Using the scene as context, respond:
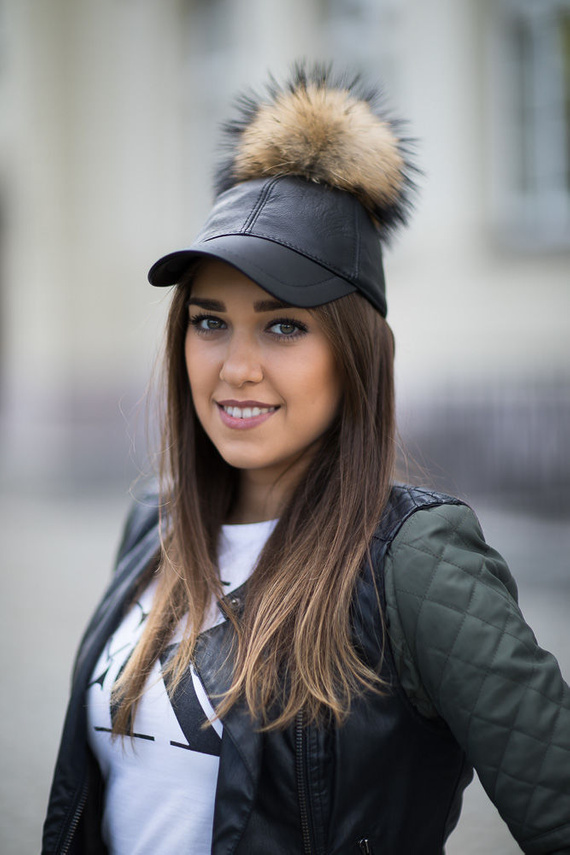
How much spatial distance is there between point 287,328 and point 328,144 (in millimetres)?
405

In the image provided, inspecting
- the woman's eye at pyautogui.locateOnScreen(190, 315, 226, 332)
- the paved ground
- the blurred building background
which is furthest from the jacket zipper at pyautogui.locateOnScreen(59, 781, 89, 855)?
the blurred building background

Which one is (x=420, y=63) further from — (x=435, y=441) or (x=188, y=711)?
(x=188, y=711)

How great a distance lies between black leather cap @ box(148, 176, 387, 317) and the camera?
1683 mm

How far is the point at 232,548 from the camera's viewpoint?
1.95m

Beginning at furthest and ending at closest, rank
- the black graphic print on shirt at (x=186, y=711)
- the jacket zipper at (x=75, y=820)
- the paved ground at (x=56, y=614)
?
the paved ground at (x=56, y=614) → the jacket zipper at (x=75, y=820) → the black graphic print on shirt at (x=186, y=711)

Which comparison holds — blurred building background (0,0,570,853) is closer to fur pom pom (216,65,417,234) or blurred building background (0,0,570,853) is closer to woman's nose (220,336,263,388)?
woman's nose (220,336,263,388)

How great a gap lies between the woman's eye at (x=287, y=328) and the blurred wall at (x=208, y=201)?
554cm

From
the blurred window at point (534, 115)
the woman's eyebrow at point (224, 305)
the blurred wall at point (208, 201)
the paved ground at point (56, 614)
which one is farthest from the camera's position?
the blurred window at point (534, 115)

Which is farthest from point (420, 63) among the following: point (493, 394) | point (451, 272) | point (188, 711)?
point (188, 711)

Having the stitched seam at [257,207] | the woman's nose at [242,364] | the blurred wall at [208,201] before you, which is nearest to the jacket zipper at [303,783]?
the woman's nose at [242,364]

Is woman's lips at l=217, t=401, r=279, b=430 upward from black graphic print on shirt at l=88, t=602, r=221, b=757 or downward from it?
upward

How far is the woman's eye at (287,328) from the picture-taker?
177 cm

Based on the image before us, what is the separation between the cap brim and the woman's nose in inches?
6.7

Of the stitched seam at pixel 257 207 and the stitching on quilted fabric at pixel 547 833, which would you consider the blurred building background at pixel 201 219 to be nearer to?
the stitched seam at pixel 257 207
